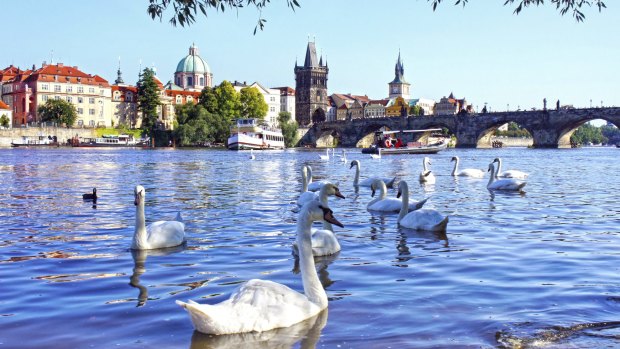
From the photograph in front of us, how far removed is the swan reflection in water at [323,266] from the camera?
293 inches

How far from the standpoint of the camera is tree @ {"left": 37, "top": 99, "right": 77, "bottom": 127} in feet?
355

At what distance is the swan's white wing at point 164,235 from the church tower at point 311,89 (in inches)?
5875

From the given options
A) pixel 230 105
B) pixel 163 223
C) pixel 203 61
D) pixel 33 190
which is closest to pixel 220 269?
pixel 163 223

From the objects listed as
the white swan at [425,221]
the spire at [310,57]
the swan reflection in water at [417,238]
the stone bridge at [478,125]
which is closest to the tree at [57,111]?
the stone bridge at [478,125]

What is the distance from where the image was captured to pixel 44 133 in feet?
330

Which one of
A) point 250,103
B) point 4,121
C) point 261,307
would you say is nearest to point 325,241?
point 261,307

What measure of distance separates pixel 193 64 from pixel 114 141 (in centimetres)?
5197

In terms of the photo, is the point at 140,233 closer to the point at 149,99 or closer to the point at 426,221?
the point at 426,221

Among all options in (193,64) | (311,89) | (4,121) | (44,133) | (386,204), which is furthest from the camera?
(311,89)

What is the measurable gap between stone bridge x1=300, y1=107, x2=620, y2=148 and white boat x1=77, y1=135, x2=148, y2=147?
1195 inches

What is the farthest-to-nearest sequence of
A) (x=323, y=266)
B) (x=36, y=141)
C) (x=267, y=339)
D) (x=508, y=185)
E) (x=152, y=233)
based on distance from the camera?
(x=36, y=141)
(x=508, y=185)
(x=152, y=233)
(x=323, y=266)
(x=267, y=339)

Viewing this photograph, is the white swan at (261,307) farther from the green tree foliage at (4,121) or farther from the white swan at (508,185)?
the green tree foliage at (4,121)

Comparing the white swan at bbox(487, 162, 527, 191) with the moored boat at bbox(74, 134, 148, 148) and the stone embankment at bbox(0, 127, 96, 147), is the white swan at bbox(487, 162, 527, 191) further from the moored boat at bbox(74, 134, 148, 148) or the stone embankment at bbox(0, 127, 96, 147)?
the stone embankment at bbox(0, 127, 96, 147)

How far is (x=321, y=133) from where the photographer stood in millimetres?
125875
